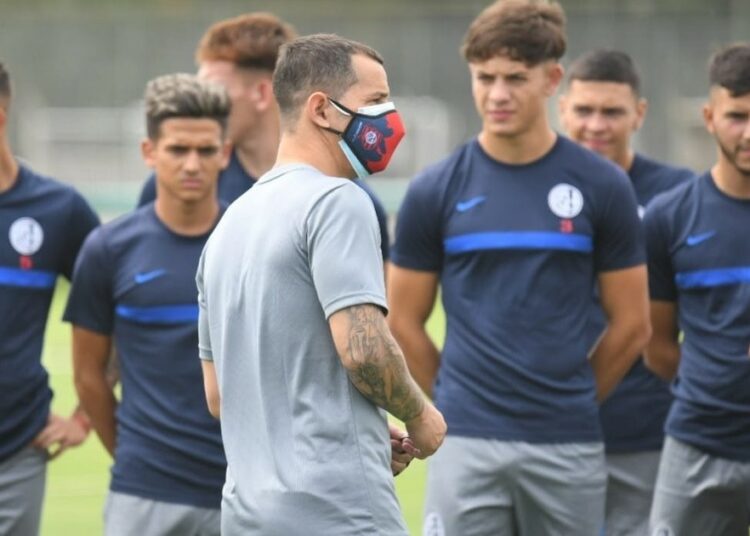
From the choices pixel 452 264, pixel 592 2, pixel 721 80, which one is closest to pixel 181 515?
pixel 452 264

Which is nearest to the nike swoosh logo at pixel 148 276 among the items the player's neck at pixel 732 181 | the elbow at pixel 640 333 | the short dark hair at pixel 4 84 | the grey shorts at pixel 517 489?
the short dark hair at pixel 4 84

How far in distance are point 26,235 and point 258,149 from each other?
1195mm

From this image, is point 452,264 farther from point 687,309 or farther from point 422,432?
Answer: point 422,432

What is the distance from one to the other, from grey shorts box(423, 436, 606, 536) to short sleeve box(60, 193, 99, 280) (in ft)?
6.10

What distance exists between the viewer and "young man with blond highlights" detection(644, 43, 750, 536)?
21.9 ft

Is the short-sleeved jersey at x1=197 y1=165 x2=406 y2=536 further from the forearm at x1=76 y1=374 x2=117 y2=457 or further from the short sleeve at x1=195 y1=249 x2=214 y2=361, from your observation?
the forearm at x1=76 y1=374 x2=117 y2=457

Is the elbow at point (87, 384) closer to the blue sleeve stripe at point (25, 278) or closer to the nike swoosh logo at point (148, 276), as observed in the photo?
the blue sleeve stripe at point (25, 278)

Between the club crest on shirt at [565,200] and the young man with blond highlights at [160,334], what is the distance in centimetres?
134

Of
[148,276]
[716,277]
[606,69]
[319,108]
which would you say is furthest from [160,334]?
[606,69]

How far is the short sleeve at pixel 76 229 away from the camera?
7039 mm

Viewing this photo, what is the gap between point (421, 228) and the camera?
663 cm

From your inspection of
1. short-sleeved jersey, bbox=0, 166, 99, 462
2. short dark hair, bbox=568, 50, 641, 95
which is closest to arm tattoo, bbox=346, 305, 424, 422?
short-sleeved jersey, bbox=0, 166, 99, 462

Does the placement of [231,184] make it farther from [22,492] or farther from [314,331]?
[314,331]

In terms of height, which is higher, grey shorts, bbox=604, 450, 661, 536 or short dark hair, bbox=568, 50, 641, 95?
short dark hair, bbox=568, 50, 641, 95
